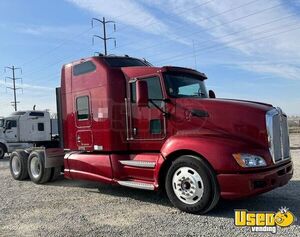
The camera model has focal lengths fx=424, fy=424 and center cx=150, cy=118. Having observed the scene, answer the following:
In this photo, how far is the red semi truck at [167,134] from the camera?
715cm

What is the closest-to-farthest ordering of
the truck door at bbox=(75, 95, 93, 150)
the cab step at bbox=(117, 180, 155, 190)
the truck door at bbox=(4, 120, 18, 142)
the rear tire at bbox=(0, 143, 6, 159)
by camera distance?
the cab step at bbox=(117, 180, 155, 190) < the truck door at bbox=(75, 95, 93, 150) < the rear tire at bbox=(0, 143, 6, 159) < the truck door at bbox=(4, 120, 18, 142)

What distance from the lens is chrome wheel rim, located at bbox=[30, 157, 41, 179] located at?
1195 cm

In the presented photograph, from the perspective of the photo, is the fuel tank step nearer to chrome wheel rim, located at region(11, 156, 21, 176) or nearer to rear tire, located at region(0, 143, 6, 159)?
chrome wheel rim, located at region(11, 156, 21, 176)

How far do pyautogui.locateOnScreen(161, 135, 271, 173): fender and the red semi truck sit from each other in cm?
2

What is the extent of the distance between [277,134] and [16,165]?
846 centimetres

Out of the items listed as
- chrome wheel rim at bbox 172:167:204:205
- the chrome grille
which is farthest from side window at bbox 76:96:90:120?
the chrome grille

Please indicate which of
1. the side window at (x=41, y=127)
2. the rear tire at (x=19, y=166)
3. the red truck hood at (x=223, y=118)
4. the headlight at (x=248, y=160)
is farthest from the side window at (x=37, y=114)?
the headlight at (x=248, y=160)

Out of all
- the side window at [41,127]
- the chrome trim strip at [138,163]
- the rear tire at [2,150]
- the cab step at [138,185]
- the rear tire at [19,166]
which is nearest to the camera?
the cab step at [138,185]

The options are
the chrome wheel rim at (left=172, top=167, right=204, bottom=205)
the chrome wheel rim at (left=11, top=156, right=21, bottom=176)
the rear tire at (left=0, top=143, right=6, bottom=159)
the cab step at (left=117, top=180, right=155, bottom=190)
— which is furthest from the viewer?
the rear tire at (left=0, top=143, right=6, bottom=159)

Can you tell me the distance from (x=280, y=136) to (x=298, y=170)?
5379mm

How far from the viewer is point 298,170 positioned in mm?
12617

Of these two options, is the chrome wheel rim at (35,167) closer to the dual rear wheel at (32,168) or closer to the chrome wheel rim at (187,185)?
the dual rear wheel at (32,168)

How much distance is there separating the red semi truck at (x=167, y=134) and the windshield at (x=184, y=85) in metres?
0.02

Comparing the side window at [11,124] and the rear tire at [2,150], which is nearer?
the rear tire at [2,150]
